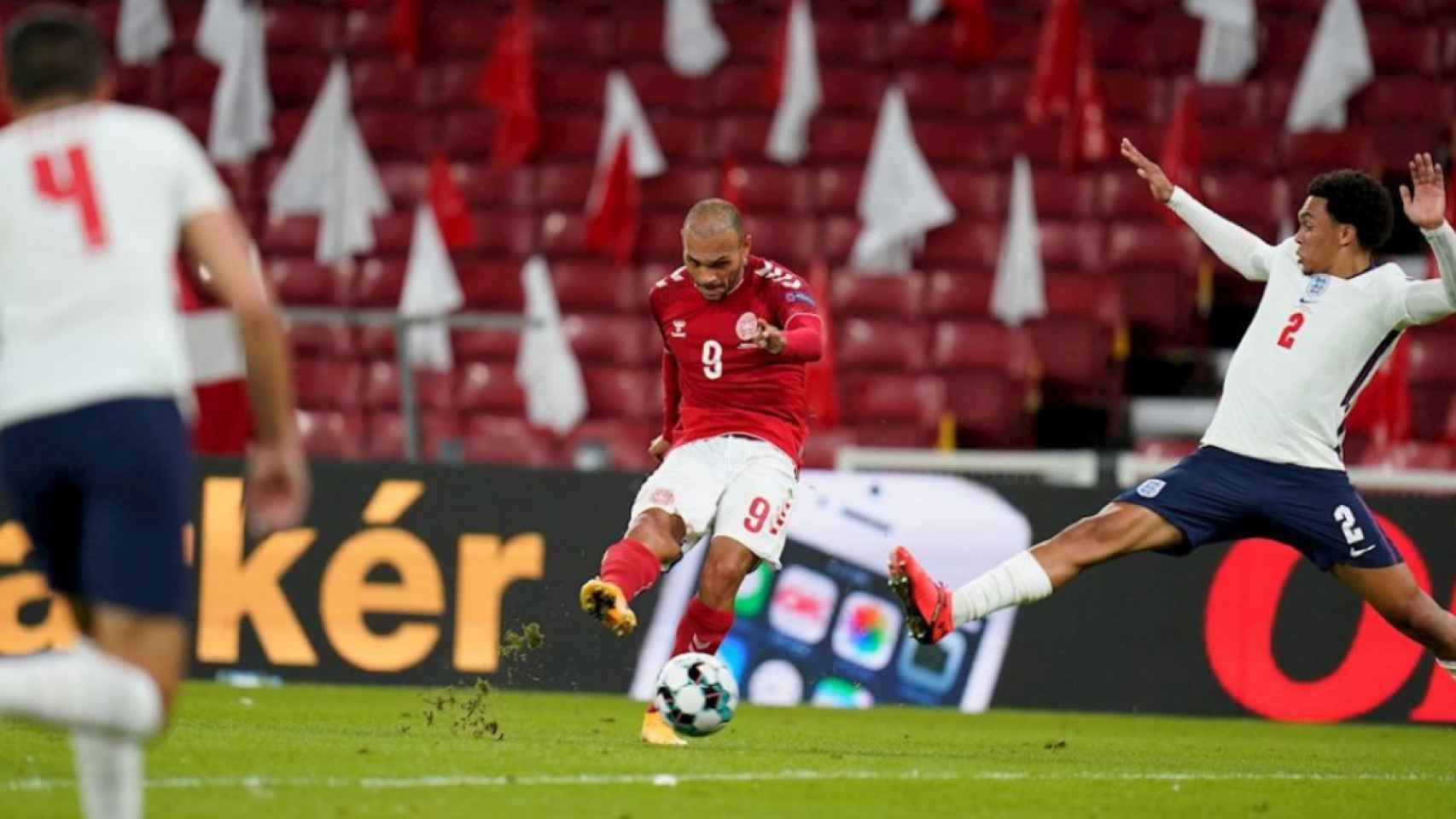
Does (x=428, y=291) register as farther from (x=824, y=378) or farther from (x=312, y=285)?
(x=824, y=378)

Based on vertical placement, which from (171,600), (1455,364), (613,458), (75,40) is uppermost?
(75,40)

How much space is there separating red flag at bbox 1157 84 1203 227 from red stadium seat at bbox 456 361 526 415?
4743 mm

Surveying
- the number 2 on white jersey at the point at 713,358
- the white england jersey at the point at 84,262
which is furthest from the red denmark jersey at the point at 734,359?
the white england jersey at the point at 84,262

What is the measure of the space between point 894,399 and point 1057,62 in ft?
8.85

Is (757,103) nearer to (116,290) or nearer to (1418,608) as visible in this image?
(1418,608)

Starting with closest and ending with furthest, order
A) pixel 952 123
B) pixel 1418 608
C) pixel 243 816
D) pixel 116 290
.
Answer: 1. pixel 116 290
2. pixel 243 816
3. pixel 1418 608
4. pixel 952 123

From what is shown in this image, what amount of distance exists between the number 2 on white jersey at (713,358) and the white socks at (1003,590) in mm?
1242

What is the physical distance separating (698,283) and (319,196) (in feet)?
29.8

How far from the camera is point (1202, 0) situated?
15945 millimetres

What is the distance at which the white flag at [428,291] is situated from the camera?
16.3m

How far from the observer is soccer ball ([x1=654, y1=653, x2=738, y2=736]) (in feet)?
25.0

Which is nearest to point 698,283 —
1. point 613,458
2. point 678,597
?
point 678,597

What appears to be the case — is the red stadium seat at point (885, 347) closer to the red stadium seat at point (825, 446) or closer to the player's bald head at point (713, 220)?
the red stadium seat at point (825, 446)

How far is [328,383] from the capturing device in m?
16.5
